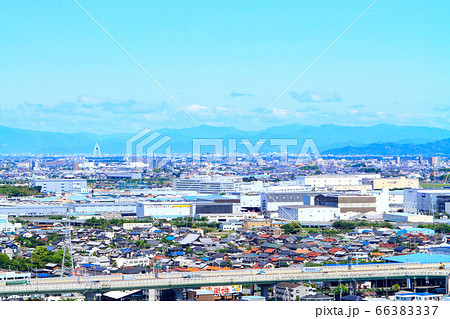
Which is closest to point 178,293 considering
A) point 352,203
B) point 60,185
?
point 352,203

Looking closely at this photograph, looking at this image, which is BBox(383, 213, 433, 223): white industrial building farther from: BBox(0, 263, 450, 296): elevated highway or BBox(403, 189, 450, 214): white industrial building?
BBox(0, 263, 450, 296): elevated highway

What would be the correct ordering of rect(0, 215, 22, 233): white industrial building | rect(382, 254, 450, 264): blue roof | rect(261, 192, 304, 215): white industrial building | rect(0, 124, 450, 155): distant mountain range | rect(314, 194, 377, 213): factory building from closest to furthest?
1. rect(382, 254, 450, 264): blue roof
2. rect(0, 215, 22, 233): white industrial building
3. rect(314, 194, 377, 213): factory building
4. rect(261, 192, 304, 215): white industrial building
5. rect(0, 124, 450, 155): distant mountain range

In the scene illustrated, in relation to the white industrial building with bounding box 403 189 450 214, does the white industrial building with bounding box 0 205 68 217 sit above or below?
below

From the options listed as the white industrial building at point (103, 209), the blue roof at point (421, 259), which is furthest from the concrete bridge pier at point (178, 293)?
the white industrial building at point (103, 209)

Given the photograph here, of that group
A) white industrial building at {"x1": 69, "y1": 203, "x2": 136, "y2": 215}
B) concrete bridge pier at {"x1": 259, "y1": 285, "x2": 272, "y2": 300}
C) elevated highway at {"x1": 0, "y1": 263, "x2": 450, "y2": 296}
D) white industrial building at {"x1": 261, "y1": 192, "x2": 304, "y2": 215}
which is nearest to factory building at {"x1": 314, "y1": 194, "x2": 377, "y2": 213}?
white industrial building at {"x1": 261, "y1": 192, "x2": 304, "y2": 215}

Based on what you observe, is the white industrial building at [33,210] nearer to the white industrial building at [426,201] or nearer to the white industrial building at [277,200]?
the white industrial building at [277,200]
